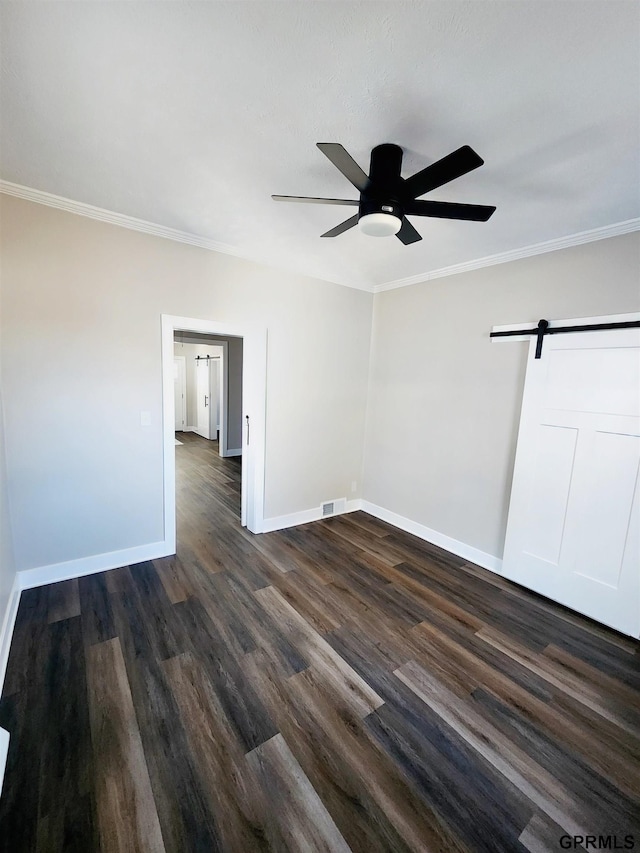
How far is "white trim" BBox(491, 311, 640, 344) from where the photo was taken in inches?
87.4

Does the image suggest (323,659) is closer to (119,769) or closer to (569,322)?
(119,769)

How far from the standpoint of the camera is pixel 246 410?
3.39 m

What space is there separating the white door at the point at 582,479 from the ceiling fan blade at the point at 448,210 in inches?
56.9

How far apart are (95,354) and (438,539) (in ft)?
11.3

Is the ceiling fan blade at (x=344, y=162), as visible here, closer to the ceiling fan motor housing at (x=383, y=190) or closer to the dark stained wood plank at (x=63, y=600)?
the ceiling fan motor housing at (x=383, y=190)

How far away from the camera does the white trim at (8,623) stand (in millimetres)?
1770

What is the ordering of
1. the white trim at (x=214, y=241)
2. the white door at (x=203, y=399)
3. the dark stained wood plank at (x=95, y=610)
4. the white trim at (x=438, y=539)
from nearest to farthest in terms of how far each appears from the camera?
the dark stained wood plank at (x=95, y=610) → the white trim at (x=214, y=241) → the white trim at (x=438, y=539) → the white door at (x=203, y=399)

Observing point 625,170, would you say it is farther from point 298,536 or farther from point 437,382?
point 298,536

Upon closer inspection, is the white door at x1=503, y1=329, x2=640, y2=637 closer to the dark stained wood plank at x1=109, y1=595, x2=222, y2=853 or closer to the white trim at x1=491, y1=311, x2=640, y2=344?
the white trim at x1=491, y1=311, x2=640, y2=344

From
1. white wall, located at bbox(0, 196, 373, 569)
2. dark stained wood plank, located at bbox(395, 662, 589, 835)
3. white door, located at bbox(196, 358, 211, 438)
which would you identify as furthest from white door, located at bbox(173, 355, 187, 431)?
dark stained wood plank, located at bbox(395, 662, 589, 835)

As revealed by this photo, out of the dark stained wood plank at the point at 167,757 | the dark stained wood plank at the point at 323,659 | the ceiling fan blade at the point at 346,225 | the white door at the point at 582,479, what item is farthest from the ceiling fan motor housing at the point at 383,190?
the dark stained wood plank at the point at 167,757

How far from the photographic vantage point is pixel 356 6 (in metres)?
1.05

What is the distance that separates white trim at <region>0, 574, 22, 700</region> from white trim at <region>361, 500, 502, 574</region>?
3257 millimetres

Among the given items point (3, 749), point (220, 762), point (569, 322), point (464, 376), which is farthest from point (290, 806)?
point (569, 322)
